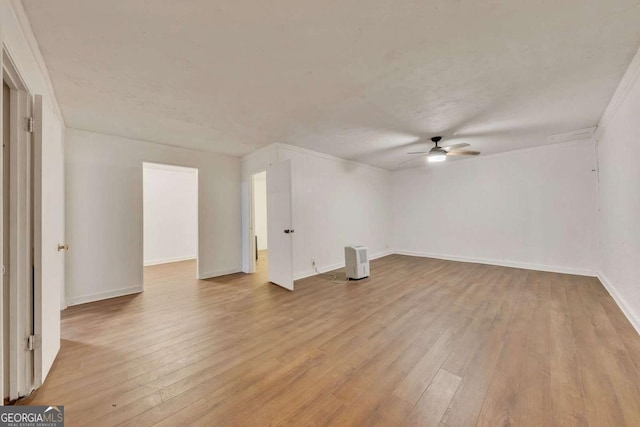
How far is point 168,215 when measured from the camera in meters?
6.23

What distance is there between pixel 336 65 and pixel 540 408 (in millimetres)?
2749

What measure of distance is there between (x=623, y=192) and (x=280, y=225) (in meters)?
4.23

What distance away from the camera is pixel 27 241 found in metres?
1.56

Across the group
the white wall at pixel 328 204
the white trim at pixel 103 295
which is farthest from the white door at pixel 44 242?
the white wall at pixel 328 204

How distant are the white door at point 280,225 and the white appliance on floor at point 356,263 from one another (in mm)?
1139

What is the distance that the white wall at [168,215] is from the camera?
5.90 meters

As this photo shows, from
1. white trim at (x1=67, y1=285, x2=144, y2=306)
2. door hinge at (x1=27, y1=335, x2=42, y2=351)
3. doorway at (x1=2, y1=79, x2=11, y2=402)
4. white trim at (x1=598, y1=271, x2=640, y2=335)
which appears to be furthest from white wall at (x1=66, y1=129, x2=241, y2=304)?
white trim at (x1=598, y1=271, x2=640, y2=335)

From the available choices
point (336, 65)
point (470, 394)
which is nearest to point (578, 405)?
point (470, 394)

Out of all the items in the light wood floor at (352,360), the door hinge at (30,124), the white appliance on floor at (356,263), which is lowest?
the light wood floor at (352,360)

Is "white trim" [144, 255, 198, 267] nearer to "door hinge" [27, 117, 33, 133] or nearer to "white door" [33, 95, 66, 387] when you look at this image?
"white door" [33, 95, 66, 387]

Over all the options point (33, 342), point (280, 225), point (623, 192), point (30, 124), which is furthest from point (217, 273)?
point (623, 192)

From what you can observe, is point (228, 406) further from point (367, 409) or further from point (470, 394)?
point (470, 394)

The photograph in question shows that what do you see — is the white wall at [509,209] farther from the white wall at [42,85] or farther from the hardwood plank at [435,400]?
the white wall at [42,85]

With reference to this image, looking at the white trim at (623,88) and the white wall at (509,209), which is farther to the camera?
the white wall at (509,209)
